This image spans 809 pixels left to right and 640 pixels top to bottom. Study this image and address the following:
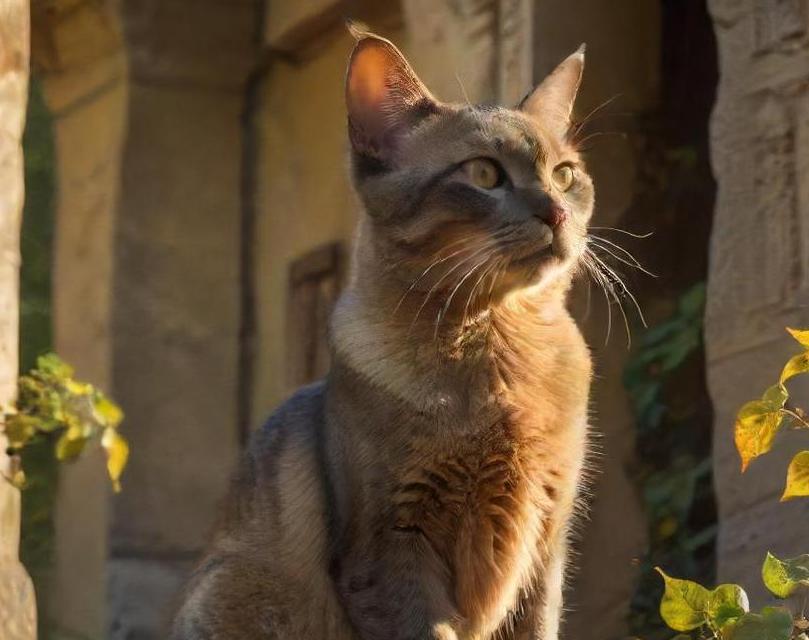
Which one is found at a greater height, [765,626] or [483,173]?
[483,173]

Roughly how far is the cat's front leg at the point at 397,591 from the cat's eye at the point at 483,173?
76cm

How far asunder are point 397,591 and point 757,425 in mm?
785

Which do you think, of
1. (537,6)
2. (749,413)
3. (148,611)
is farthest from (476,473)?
(148,611)

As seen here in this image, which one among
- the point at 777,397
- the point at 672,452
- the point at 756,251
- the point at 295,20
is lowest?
the point at 672,452

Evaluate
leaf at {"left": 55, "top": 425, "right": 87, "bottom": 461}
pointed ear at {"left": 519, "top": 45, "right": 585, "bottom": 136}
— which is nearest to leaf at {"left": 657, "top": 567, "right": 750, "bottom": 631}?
pointed ear at {"left": 519, "top": 45, "right": 585, "bottom": 136}

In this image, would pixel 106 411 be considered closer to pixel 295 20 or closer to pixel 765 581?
pixel 765 581

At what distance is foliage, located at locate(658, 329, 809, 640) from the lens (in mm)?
2811

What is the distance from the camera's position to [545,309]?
3412 millimetres

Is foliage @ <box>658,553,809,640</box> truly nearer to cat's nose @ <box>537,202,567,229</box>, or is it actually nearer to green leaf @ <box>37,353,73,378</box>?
cat's nose @ <box>537,202,567,229</box>

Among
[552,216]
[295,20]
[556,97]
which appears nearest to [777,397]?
[552,216]

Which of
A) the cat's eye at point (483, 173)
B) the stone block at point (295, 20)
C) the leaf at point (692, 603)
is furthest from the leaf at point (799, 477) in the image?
the stone block at point (295, 20)

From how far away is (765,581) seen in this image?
2.87m

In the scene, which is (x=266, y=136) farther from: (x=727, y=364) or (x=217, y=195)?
(x=727, y=364)

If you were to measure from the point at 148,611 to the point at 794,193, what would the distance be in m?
3.71
